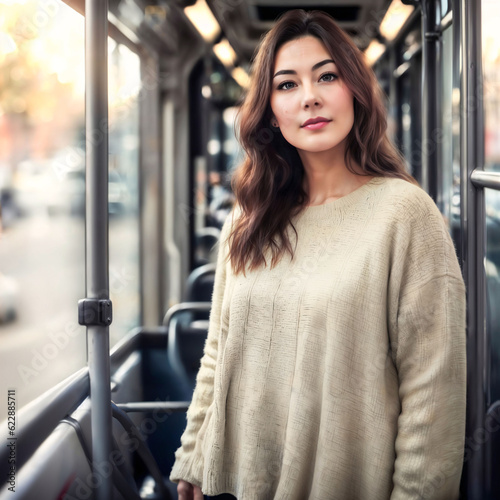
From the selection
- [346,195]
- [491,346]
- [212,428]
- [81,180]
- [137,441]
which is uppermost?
[81,180]

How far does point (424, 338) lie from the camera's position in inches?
43.5

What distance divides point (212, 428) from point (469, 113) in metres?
0.90

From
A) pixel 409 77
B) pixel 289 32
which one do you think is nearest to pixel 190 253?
pixel 409 77

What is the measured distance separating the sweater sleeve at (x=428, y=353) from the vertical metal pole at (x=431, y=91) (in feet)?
2.86

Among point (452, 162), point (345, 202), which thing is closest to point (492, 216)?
point (345, 202)

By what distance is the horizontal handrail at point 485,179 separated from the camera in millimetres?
1078

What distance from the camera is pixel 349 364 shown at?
1154 mm

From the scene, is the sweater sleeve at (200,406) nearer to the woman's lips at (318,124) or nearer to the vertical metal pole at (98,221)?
the vertical metal pole at (98,221)

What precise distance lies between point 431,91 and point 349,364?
1.10 metres

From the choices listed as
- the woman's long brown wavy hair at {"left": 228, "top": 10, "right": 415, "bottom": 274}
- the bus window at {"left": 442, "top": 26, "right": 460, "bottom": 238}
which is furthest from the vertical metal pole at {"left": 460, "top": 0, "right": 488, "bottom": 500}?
the bus window at {"left": 442, "top": 26, "right": 460, "bottom": 238}

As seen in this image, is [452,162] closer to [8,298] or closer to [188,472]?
[188,472]

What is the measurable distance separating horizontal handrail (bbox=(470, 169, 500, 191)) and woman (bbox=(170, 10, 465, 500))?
4.9 inches

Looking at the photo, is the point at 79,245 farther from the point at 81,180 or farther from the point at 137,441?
the point at 137,441

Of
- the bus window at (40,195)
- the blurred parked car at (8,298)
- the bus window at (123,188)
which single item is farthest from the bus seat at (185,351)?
the blurred parked car at (8,298)
